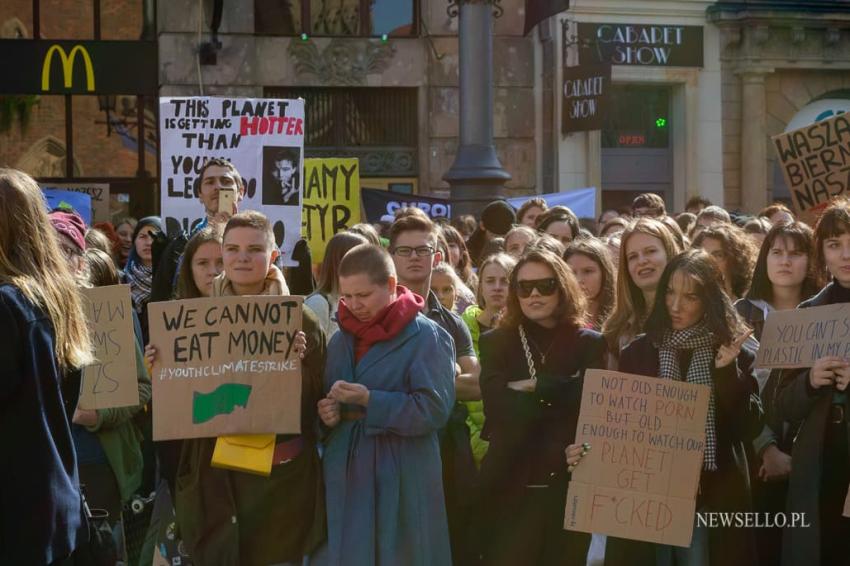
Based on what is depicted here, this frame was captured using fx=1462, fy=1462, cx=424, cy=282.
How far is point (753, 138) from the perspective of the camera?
2006 centimetres

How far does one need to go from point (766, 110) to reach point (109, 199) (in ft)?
29.4

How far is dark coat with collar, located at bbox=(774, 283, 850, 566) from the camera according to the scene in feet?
Answer: 19.1

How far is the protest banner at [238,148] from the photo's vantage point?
9.38 m

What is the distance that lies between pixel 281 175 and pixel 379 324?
13.2 ft

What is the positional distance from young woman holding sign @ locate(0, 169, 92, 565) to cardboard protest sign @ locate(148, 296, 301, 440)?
1.22 meters

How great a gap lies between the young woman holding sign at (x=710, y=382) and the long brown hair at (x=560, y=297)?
17.2 inches

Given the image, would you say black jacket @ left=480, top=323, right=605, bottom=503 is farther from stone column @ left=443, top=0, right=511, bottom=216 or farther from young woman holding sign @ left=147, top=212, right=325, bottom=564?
stone column @ left=443, top=0, right=511, bottom=216

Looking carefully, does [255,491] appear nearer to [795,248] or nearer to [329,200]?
[795,248]

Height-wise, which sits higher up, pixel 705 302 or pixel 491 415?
pixel 705 302

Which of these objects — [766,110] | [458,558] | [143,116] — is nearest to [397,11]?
[143,116]

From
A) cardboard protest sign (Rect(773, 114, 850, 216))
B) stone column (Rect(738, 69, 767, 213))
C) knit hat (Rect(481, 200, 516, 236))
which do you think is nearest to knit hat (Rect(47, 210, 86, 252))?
knit hat (Rect(481, 200, 516, 236))

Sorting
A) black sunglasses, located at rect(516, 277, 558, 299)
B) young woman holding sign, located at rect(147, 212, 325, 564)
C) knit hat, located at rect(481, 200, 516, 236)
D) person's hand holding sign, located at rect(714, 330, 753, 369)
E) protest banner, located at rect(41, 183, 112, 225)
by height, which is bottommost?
young woman holding sign, located at rect(147, 212, 325, 564)

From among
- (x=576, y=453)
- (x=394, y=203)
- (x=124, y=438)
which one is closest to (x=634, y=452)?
(x=576, y=453)

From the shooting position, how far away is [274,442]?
5574 mm
